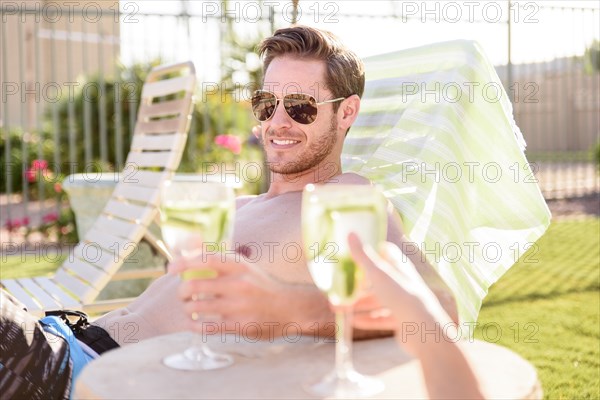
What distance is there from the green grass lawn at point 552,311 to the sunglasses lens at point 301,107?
1.66m

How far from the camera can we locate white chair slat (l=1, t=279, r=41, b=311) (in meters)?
3.08

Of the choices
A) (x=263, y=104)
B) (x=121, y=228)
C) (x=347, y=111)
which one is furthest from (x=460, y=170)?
(x=121, y=228)

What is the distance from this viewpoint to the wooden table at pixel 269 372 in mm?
1180

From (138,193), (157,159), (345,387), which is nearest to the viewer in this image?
(345,387)

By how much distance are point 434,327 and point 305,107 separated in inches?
50.0

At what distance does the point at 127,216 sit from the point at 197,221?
2912mm

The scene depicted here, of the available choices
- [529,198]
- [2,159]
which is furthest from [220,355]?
[2,159]

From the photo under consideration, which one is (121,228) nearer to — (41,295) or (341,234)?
(41,295)

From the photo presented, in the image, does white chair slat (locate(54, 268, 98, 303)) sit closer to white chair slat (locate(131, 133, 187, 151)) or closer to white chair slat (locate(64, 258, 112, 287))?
white chair slat (locate(64, 258, 112, 287))

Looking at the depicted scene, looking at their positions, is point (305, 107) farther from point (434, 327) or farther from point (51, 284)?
point (51, 284)

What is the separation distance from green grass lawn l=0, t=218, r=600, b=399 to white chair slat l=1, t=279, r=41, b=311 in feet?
7.08

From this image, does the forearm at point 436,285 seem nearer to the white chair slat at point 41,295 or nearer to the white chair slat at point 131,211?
the white chair slat at point 41,295

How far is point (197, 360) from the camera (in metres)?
1.32

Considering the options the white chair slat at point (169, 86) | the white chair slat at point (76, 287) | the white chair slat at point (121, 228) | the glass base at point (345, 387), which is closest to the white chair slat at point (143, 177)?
the white chair slat at point (121, 228)
